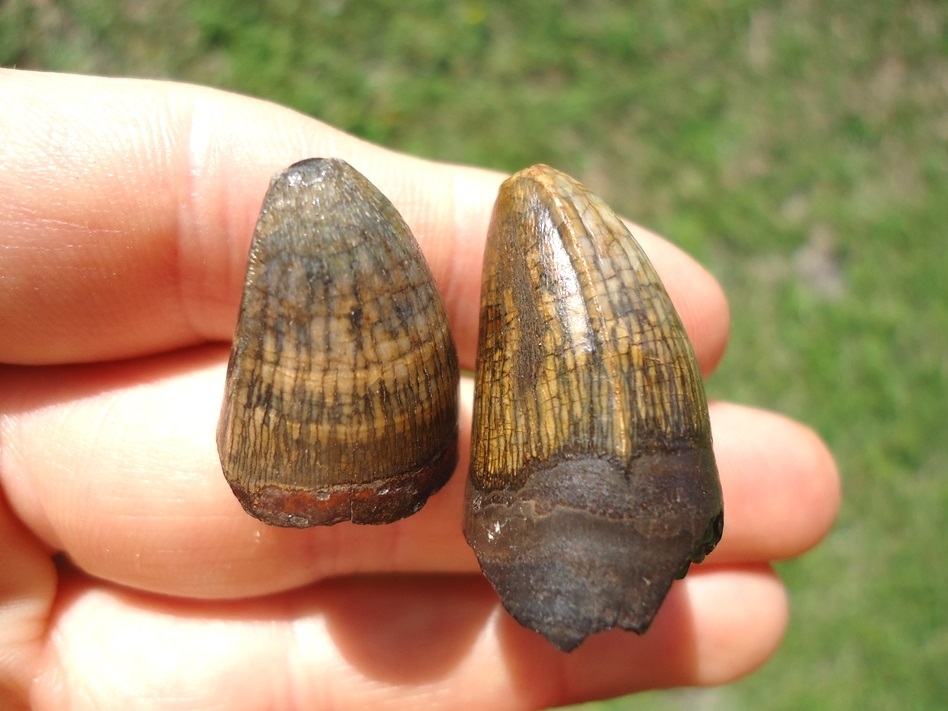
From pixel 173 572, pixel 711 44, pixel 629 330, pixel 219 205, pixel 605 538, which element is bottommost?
pixel 173 572

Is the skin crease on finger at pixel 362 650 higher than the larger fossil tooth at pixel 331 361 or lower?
lower

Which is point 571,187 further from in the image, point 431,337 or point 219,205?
point 219,205

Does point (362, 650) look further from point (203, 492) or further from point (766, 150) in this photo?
point (766, 150)

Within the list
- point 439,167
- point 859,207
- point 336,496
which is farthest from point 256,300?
point 859,207

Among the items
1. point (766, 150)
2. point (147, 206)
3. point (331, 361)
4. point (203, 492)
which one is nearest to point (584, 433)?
point (331, 361)

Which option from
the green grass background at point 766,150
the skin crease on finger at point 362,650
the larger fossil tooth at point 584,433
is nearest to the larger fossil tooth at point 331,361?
the larger fossil tooth at point 584,433

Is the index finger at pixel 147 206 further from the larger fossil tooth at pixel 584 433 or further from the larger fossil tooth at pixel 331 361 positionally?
the larger fossil tooth at pixel 584 433

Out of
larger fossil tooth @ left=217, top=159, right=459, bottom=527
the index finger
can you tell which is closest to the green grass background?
the index finger
